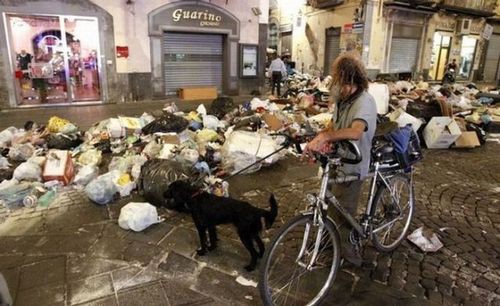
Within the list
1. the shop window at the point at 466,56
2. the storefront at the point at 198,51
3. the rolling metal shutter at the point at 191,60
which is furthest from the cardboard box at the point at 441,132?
the shop window at the point at 466,56

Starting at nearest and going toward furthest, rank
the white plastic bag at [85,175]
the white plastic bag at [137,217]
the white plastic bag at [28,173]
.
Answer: the white plastic bag at [137,217] < the white plastic bag at [28,173] < the white plastic bag at [85,175]

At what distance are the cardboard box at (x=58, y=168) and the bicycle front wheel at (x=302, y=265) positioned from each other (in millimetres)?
3271

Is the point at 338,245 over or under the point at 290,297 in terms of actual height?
over

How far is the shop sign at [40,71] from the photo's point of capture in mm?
10961

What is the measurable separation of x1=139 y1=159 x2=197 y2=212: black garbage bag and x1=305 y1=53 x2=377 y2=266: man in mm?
1942

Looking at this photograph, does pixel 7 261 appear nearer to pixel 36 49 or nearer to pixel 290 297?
pixel 290 297

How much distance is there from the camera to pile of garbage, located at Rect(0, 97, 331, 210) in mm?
4238

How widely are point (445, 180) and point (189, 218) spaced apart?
3863 mm

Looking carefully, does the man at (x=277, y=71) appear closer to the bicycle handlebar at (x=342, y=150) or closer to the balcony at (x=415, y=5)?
the balcony at (x=415, y=5)

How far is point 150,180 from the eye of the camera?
4230 millimetres

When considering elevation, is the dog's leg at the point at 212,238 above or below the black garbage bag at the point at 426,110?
below

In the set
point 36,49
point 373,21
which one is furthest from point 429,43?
point 36,49

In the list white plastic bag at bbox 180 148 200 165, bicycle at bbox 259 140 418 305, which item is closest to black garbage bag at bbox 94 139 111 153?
white plastic bag at bbox 180 148 200 165

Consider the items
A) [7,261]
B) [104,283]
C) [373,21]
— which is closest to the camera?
[104,283]
